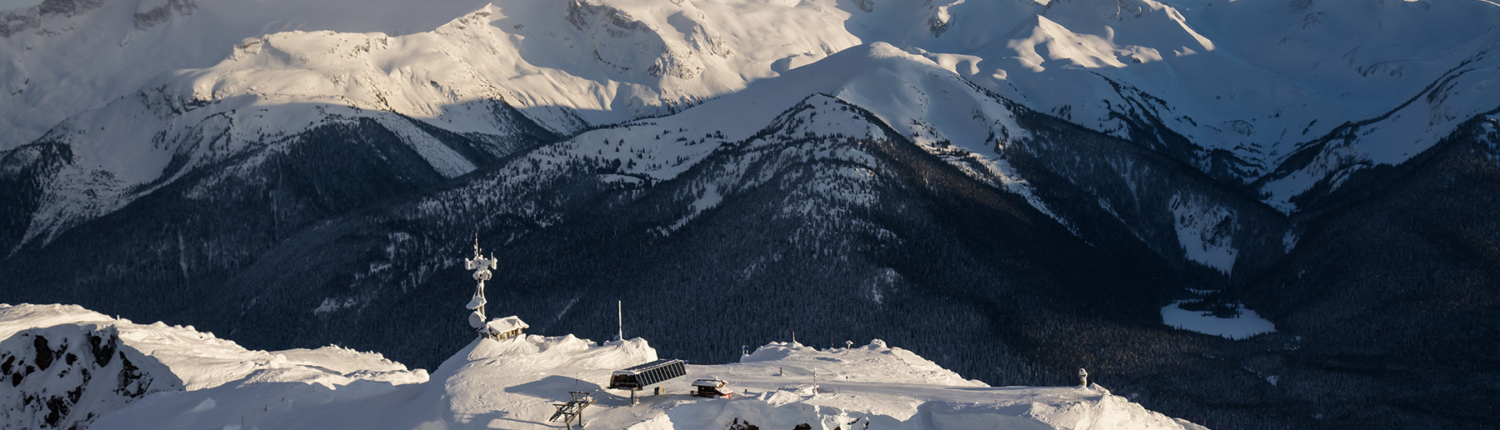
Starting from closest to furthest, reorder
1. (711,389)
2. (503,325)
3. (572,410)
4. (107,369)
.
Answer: (572,410) → (711,389) → (503,325) → (107,369)

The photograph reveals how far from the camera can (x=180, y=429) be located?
8244 centimetres

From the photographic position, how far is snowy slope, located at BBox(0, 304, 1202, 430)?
78062 mm

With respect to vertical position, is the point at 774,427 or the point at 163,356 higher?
the point at 774,427

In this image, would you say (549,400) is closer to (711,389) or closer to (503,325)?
(711,389)

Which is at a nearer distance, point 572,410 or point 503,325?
point 572,410

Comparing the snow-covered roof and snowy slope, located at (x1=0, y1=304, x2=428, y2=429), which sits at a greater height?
the snow-covered roof

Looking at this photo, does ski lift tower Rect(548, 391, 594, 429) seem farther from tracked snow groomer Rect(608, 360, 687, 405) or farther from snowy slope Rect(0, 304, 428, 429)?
snowy slope Rect(0, 304, 428, 429)

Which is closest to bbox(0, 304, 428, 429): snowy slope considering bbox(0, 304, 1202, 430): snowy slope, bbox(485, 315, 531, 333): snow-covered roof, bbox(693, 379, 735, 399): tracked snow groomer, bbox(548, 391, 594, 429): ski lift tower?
bbox(0, 304, 1202, 430): snowy slope

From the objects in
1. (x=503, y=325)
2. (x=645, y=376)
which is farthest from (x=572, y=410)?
(x=503, y=325)

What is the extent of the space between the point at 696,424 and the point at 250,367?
2127 inches

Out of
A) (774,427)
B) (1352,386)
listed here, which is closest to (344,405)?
(774,427)

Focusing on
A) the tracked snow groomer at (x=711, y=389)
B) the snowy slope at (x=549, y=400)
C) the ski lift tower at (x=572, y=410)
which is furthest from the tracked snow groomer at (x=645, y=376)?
the ski lift tower at (x=572, y=410)

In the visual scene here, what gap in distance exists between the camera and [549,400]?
80000 mm

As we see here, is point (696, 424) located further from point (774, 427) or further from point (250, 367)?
point (250, 367)
